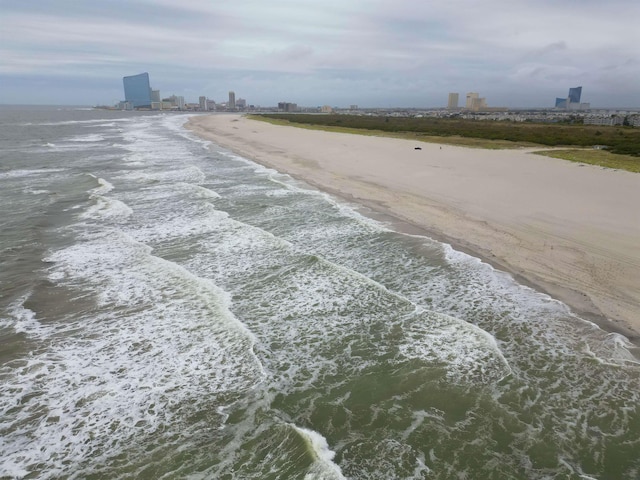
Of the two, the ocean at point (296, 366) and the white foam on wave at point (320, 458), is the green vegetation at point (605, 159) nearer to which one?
the ocean at point (296, 366)

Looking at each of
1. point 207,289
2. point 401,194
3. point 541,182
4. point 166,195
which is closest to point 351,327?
point 207,289

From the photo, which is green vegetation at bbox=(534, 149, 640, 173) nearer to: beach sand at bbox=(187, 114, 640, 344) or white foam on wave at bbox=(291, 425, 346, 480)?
beach sand at bbox=(187, 114, 640, 344)

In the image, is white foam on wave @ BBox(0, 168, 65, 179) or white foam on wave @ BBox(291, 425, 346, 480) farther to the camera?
white foam on wave @ BBox(0, 168, 65, 179)

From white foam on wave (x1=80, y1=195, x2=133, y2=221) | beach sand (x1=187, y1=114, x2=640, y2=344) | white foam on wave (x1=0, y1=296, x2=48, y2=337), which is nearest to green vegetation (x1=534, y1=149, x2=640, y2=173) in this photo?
beach sand (x1=187, y1=114, x2=640, y2=344)

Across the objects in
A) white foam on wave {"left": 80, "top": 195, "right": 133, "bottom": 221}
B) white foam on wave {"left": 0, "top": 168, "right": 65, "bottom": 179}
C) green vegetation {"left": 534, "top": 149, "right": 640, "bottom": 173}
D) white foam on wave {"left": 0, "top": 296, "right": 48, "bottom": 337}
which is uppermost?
green vegetation {"left": 534, "top": 149, "right": 640, "bottom": 173}

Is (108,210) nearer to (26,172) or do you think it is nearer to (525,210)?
(26,172)

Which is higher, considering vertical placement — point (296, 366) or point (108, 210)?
point (108, 210)

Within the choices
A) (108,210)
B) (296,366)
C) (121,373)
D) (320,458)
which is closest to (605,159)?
(296,366)
